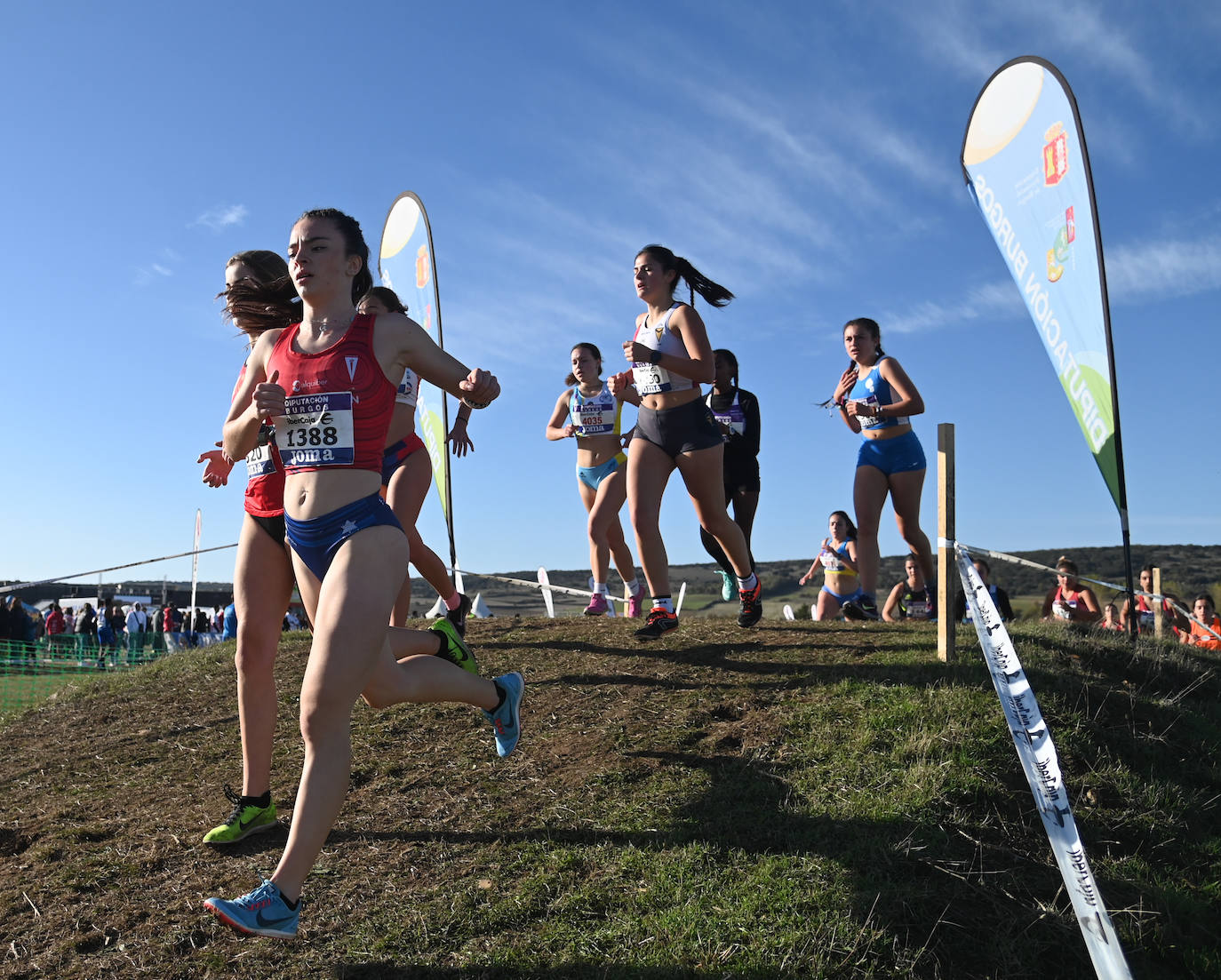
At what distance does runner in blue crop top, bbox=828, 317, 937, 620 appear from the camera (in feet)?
23.7

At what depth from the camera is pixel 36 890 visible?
13.3ft

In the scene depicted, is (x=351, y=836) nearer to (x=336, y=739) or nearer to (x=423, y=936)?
(x=423, y=936)

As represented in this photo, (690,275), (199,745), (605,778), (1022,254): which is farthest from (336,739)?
(1022,254)

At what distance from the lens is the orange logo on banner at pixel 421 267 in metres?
10.4

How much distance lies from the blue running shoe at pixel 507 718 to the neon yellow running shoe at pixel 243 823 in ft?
3.47

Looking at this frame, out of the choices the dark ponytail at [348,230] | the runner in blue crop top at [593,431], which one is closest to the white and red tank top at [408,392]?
the runner in blue crop top at [593,431]

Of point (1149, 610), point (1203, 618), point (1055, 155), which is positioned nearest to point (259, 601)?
point (1055, 155)

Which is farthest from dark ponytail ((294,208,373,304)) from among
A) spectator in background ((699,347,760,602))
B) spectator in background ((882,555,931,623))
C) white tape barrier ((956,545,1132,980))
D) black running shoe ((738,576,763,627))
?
spectator in background ((882,555,931,623))

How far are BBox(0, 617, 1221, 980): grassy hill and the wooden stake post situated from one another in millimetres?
194

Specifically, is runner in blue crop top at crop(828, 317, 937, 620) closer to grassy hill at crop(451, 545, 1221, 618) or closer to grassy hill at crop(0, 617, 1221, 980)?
grassy hill at crop(0, 617, 1221, 980)

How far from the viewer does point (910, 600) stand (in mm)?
10773

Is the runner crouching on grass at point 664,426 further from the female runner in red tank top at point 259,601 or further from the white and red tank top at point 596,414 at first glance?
the female runner in red tank top at point 259,601

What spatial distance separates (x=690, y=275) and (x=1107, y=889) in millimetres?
4270

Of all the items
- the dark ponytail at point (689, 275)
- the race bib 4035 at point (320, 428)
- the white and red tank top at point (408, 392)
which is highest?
the dark ponytail at point (689, 275)
